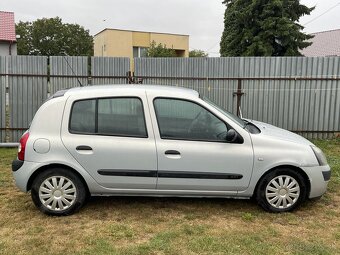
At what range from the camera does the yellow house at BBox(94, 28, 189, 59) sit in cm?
3675

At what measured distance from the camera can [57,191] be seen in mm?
4570

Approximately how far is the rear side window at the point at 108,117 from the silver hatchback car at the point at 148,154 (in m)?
0.01

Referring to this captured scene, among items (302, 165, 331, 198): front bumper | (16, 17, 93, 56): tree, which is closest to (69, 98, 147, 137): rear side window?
(302, 165, 331, 198): front bumper

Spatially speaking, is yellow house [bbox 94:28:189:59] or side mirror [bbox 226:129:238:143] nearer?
side mirror [bbox 226:129:238:143]

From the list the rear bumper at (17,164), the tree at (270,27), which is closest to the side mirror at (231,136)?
the rear bumper at (17,164)

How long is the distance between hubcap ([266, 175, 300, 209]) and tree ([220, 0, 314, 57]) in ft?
51.8


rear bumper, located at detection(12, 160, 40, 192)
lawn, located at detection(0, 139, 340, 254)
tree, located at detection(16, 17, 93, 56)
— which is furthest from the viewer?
tree, located at detection(16, 17, 93, 56)

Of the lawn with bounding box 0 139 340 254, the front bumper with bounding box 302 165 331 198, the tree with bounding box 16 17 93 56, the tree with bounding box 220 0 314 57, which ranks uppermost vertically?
the tree with bounding box 16 17 93 56

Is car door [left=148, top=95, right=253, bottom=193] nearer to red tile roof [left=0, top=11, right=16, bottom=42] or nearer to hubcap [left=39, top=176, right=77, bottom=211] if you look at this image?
hubcap [left=39, top=176, right=77, bottom=211]

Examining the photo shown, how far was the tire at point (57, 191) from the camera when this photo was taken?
4543mm

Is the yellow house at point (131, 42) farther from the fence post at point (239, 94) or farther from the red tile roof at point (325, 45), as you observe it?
the fence post at point (239, 94)

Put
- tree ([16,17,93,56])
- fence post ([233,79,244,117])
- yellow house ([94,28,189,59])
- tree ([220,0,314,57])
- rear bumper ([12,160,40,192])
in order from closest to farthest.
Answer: rear bumper ([12,160,40,192]) < fence post ([233,79,244,117]) < tree ([220,0,314,57]) < yellow house ([94,28,189,59]) < tree ([16,17,93,56])

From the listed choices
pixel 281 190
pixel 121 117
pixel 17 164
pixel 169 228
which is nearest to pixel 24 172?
pixel 17 164

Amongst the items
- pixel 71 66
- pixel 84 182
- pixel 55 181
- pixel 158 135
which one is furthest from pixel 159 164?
pixel 71 66
